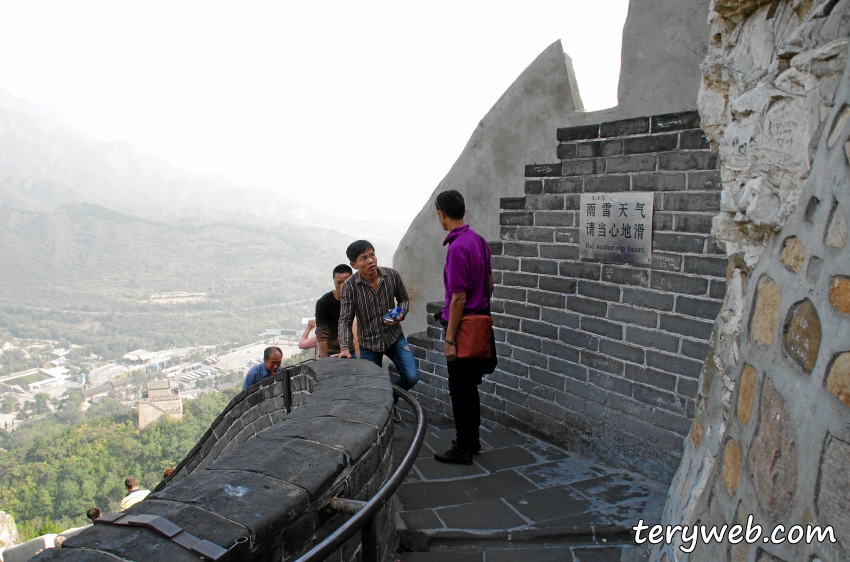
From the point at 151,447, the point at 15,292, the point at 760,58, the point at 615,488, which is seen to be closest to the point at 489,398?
the point at 615,488

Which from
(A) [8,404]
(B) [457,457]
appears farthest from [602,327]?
(A) [8,404]

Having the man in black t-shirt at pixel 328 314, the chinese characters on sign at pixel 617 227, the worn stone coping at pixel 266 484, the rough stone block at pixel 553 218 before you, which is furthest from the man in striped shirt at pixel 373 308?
the worn stone coping at pixel 266 484

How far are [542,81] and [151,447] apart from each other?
114ft

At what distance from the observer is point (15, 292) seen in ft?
282

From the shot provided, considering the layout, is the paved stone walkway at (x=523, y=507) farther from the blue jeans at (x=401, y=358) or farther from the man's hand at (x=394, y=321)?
the man's hand at (x=394, y=321)

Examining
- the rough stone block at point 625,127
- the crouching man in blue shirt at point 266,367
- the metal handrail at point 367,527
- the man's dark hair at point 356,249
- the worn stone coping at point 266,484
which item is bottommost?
the crouching man in blue shirt at point 266,367

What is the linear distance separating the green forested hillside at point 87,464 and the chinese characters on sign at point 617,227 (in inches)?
1095

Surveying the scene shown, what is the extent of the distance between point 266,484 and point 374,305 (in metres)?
2.64

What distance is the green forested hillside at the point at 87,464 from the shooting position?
2959 cm

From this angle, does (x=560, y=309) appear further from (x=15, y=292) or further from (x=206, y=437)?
(x=15, y=292)

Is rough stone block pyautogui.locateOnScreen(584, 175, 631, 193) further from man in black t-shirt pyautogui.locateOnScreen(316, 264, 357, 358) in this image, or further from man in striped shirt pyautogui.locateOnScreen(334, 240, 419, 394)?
man in black t-shirt pyautogui.locateOnScreen(316, 264, 357, 358)

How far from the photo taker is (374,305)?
432 cm

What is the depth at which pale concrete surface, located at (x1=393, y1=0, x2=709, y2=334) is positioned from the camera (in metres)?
3.53

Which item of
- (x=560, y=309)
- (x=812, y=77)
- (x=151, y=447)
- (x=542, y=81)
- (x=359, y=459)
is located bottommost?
(x=151, y=447)
